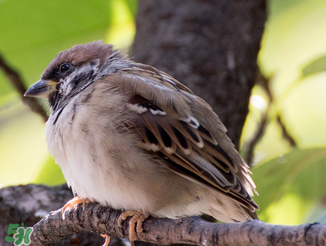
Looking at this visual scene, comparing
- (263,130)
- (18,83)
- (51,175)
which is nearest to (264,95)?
(263,130)

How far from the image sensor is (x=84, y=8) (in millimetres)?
3170

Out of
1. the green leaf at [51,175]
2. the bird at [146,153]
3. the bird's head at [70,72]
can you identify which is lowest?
the green leaf at [51,175]

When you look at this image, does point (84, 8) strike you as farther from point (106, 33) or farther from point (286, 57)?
point (286, 57)

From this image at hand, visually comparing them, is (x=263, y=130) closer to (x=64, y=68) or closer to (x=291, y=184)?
(x=291, y=184)

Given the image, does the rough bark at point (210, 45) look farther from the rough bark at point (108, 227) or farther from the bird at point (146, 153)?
the rough bark at point (108, 227)

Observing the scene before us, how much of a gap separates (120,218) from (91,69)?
103 cm

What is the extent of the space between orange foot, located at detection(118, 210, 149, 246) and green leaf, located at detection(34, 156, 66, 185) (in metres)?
0.94

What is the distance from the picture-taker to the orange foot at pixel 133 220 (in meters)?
1.90

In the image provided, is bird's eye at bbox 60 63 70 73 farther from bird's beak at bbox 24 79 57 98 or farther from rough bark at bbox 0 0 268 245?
rough bark at bbox 0 0 268 245

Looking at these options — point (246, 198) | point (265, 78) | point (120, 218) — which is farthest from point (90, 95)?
point (265, 78)

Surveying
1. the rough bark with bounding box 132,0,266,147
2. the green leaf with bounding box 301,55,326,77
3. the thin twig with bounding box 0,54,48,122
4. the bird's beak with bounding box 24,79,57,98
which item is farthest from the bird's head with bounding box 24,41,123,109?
the green leaf with bounding box 301,55,326,77

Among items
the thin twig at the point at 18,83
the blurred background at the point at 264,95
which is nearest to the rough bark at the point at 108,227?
the blurred background at the point at 264,95

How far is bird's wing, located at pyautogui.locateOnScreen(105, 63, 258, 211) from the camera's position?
201 cm

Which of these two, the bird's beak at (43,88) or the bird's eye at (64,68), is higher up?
the bird's eye at (64,68)
